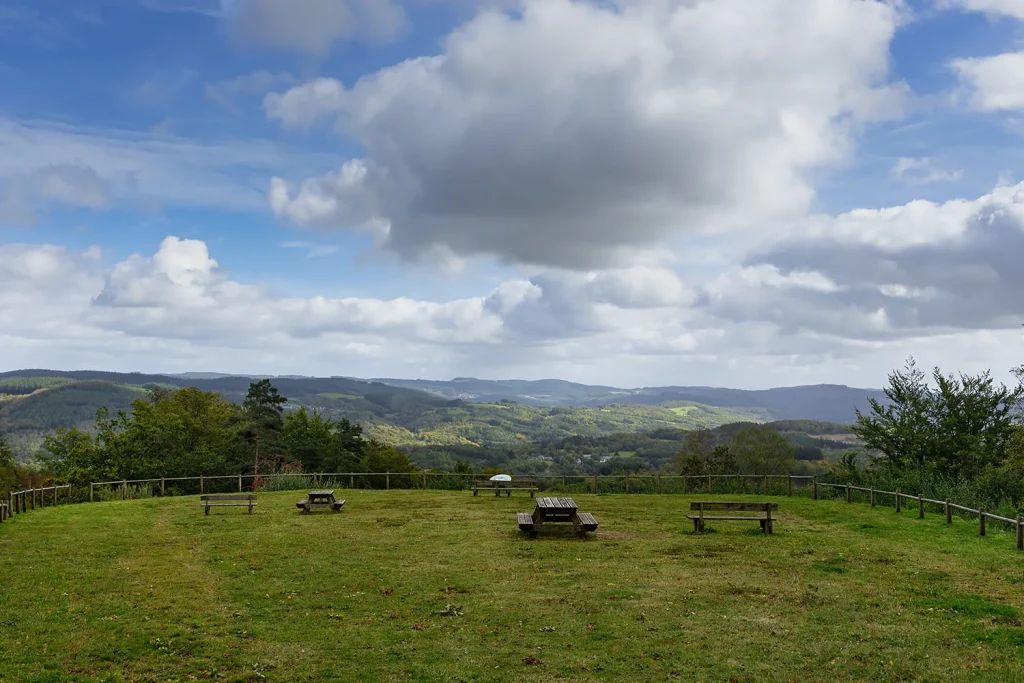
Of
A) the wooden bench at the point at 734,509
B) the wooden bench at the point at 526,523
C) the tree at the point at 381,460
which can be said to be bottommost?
the tree at the point at 381,460

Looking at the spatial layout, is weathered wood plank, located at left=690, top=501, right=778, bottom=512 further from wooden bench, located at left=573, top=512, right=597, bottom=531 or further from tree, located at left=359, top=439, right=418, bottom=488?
tree, located at left=359, top=439, right=418, bottom=488

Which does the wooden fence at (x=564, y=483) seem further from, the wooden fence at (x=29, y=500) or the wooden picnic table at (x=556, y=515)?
the wooden picnic table at (x=556, y=515)

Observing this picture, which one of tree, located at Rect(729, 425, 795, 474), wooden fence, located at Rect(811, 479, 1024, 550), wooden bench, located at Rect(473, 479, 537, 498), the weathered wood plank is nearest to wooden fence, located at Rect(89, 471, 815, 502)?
wooden bench, located at Rect(473, 479, 537, 498)

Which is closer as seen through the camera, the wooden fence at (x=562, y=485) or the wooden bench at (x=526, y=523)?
the wooden bench at (x=526, y=523)

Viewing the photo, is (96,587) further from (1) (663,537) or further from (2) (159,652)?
(1) (663,537)

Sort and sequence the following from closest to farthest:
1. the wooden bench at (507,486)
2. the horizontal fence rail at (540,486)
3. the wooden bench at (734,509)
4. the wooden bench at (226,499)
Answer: the wooden bench at (734,509)
the wooden bench at (226,499)
the horizontal fence rail at (540,486)
the wooden bench at (507,486)

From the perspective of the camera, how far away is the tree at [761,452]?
67.8 metres

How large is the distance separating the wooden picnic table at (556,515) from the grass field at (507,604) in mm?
485

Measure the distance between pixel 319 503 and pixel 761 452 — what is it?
57193 millimetres

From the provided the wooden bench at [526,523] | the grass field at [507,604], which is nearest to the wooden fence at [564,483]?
the wooden bench at [526,523]

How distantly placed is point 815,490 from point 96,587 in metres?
26.9

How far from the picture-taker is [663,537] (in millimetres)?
18109

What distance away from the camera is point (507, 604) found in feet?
37.2

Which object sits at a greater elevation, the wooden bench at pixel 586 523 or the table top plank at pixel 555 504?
the table top plank at pixel 555 504
